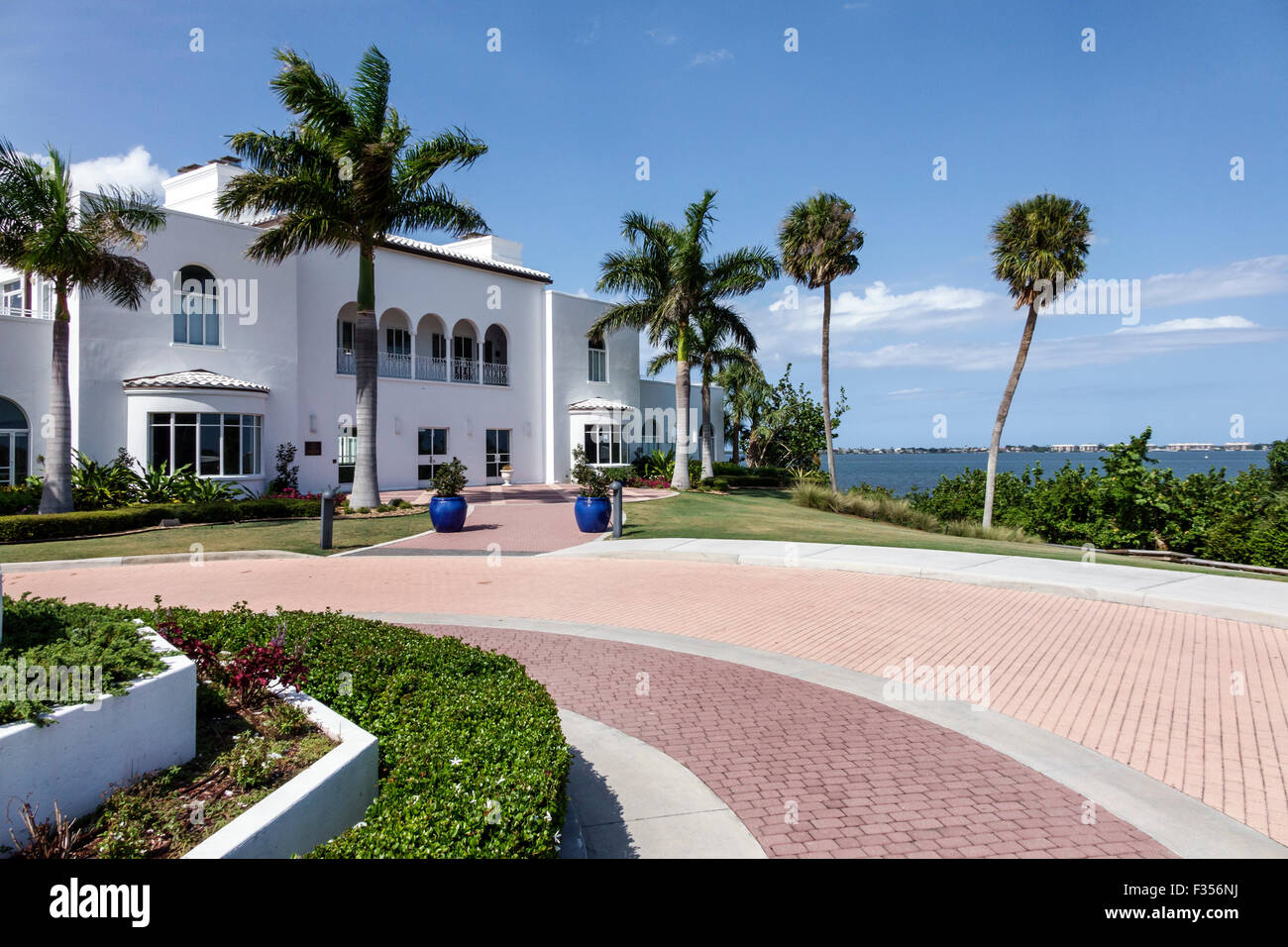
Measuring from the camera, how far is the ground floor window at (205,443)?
22.0 meters

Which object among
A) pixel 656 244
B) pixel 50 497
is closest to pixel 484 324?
pixel 656 244

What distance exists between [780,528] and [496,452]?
54.2 feet

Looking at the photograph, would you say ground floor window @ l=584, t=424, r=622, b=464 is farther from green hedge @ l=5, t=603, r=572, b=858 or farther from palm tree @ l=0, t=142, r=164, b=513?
green hedge @ l=5, t=603, r=572, b=858

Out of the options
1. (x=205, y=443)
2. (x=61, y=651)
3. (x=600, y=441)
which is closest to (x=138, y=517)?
(x=205, y=443)

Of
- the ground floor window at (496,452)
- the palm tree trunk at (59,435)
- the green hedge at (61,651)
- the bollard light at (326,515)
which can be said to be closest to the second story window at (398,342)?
the ground floor window at (496,452)

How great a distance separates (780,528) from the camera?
64.3 feet

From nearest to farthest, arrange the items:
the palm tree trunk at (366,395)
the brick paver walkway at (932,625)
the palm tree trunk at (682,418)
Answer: the brick paver walkway at (932,625) → the palm tree trunk at (366,395) → the palm tree trunk at (682,418)

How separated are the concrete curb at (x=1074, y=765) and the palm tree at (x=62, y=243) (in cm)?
1719

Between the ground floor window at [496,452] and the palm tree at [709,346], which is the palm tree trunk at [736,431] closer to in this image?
the palm tree at [709,346]

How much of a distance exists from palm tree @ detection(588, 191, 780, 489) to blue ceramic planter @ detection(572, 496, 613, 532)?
1251 cm

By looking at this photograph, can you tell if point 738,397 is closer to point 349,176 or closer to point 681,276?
point 681,276

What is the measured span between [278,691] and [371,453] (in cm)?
1808

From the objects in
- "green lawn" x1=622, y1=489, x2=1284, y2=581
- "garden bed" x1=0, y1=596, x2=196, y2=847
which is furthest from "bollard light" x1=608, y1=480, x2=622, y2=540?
"garden bed" x1=0, y1=596, x2=196, y2=847
